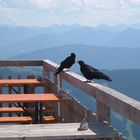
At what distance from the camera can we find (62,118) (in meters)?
9.12

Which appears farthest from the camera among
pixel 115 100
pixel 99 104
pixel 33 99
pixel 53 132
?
pixel 33 99

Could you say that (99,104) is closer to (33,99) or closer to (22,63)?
(33,99)

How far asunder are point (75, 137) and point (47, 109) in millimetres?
6014

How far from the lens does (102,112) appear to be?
223 inches

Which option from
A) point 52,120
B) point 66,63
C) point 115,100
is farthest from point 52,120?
point 115,100

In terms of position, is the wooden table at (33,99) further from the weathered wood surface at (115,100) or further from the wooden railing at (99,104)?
the weathered wood surface at (115,100)

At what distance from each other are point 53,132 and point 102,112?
0.75 m

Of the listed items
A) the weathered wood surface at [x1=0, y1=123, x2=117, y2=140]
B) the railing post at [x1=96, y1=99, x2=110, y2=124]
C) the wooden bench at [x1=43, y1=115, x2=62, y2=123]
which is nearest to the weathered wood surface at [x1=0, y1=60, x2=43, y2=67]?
the wooden bench at [x1=43, y1=115, x2=62, y2=123]

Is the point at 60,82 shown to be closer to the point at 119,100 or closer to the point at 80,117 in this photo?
the point at 80,117

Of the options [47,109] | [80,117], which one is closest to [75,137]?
[80,117]

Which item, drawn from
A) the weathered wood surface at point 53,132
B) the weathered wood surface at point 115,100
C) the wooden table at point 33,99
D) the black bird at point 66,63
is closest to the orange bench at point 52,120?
the wooden table at point 33,99

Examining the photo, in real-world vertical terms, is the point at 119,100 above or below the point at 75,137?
above

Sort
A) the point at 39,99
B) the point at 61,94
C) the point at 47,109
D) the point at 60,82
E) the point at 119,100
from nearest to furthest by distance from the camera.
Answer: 1. the point at 119,100
2. the point at 39,99
3. the point at 61,94
4. the point at 60,82
5. the point at 47,109

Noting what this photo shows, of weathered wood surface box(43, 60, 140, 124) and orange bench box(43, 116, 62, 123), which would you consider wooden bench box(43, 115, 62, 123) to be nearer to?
orange bench box(43, 116, 62, 123)
